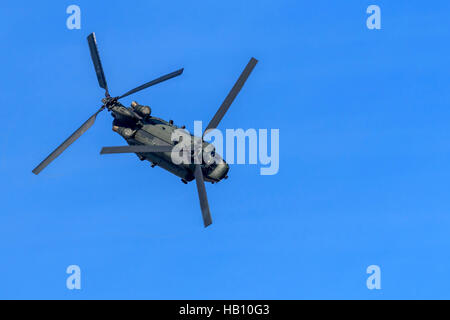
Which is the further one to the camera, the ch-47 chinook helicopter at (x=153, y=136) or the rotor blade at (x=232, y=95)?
the rotor blade at (x=232, y=95)

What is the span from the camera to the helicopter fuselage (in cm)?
7075

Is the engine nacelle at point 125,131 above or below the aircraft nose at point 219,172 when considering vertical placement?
above

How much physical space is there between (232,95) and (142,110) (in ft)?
29.6

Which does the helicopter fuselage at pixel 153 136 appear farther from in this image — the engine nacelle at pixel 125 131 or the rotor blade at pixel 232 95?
the rotor blade at pixel 232 95

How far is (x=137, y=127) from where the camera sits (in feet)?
245

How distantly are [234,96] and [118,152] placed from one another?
12.7m

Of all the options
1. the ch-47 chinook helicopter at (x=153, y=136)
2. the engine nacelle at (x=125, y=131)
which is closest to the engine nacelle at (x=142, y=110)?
the ch-47 chinook helicopter at (x=153, y=136)

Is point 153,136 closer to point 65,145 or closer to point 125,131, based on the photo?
point 125,131

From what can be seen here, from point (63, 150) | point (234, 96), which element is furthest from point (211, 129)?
point (63, 150)

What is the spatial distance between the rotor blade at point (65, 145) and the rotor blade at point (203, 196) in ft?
43.4

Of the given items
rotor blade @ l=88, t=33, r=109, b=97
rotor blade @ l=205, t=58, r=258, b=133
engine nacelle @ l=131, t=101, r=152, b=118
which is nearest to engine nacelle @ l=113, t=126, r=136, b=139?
engine nacelle @ l=131, t=101, r=152, b=118

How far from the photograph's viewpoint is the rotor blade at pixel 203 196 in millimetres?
67250

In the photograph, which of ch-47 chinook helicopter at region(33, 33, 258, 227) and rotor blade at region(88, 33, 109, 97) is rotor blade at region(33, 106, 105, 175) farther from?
rotor blade at region(88, 33, 109, 97)

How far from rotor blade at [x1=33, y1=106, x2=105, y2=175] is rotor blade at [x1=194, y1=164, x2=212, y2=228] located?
13.2m
